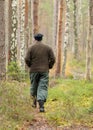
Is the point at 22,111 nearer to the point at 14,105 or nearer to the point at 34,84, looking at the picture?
the point at 14,105

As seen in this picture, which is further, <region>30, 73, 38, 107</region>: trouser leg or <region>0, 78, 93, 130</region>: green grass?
<region>30, 73, 38, 107</region>: trouser leg

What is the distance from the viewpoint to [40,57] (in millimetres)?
10961

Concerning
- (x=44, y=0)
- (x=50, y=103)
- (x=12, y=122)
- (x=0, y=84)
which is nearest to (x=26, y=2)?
(x=50, y=103)

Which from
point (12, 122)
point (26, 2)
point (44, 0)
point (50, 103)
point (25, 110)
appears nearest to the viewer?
point (12, 122)

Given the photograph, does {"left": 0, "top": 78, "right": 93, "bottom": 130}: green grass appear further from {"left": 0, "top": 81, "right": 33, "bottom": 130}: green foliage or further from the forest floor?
the forest floor

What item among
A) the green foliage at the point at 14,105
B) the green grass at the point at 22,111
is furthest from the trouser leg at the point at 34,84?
the green foliage at the point at 14,105

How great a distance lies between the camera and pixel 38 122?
9391mm

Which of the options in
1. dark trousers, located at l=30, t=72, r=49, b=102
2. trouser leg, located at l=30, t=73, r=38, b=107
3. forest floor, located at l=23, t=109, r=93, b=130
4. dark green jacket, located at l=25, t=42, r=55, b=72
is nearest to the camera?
forest floor, located at l=23, t=109, r=93, b=130

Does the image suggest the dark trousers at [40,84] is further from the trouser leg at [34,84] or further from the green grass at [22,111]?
the green grass at [22,111]

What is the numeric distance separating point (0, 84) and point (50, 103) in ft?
9.57

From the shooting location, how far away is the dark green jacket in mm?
10953

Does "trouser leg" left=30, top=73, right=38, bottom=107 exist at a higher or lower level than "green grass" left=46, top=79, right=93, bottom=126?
higher

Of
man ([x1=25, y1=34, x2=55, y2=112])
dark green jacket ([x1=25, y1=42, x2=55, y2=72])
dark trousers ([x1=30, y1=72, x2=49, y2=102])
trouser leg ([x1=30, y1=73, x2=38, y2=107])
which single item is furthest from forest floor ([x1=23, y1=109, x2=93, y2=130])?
dark green jacket ([x1=25, y1=42, x2=55, y2=72])

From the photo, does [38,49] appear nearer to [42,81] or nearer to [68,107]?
[42,81]
